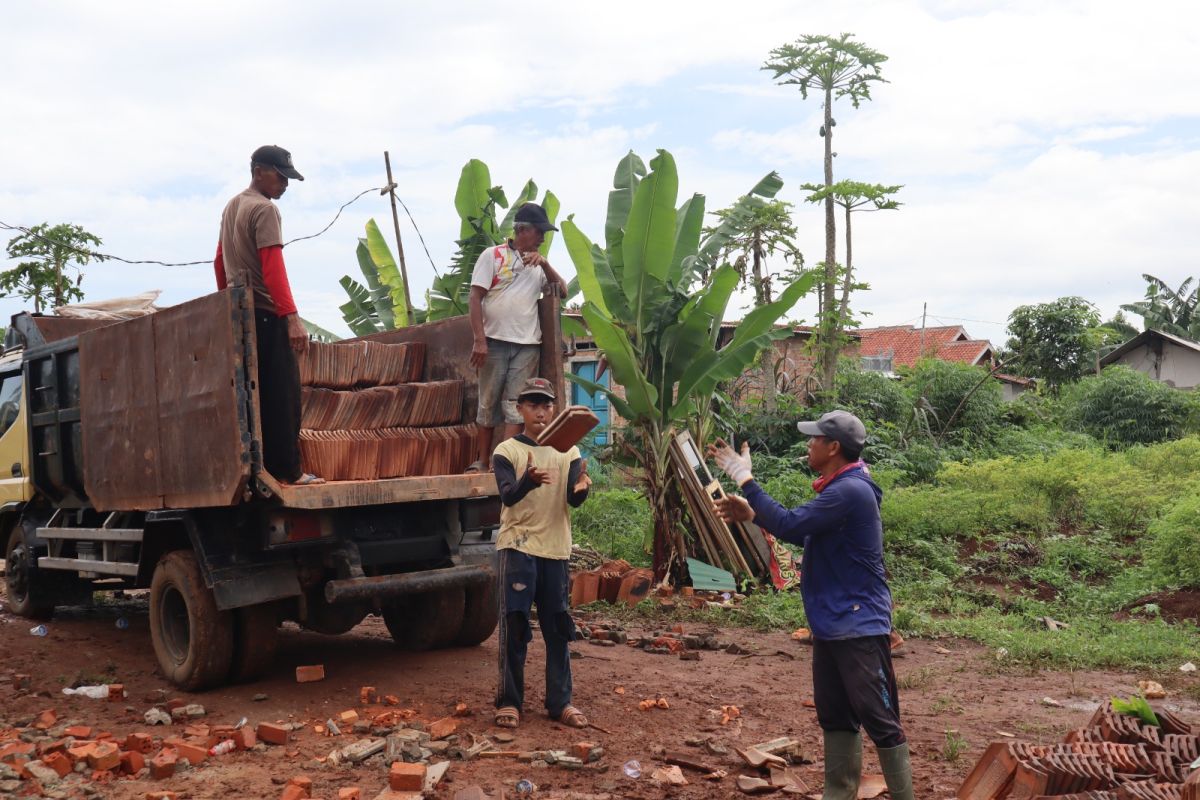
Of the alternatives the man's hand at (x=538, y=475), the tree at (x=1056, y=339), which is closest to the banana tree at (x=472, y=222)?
the man's hand at (x=538, y=475)

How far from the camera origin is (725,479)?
1320cm

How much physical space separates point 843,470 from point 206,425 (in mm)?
3387

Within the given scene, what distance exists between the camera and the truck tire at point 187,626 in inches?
229

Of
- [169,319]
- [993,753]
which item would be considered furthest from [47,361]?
[993,753]

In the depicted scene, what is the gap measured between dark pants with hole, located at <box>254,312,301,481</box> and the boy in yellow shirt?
116 cm

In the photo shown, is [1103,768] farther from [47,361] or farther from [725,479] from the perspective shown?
[725,479]

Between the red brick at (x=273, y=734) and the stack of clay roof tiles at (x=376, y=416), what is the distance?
4.50 feet

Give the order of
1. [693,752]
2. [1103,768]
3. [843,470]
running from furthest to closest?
[693,752] < [843,470] < [1103,768]

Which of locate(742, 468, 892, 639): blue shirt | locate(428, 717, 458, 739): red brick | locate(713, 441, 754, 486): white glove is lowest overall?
locate(428, 717, 458, 739): red brick

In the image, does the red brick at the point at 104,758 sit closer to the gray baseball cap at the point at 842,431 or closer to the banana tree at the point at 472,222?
the gray baseball cap at the point at 842,431

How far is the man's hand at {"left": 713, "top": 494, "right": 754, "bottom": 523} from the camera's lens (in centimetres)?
393

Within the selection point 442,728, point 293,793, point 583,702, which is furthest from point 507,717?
point 293,793

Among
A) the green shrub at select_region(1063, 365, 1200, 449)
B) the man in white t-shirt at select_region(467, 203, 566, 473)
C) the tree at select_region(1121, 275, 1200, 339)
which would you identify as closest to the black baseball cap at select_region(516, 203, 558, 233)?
the man in white t-shirt at select_region(467, 203, 566, 473)

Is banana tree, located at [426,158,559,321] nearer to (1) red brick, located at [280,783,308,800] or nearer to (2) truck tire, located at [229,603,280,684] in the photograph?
(2) truck tire, located at [229,603,280,684]
